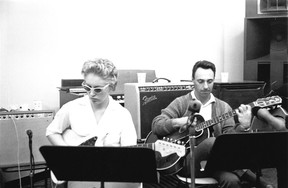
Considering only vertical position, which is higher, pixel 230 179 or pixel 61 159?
pixel 61 159

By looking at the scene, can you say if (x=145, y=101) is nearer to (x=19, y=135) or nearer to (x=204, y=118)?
(x=204, y=118)

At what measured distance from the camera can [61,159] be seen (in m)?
1.97

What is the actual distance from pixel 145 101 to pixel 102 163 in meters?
1.99

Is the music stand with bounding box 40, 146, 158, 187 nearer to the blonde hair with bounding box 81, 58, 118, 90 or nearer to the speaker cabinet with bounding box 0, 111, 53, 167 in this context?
the blonde hair with bounding box 81, 58, 118, 90

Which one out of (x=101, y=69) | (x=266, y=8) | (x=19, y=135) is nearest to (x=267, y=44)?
(x=266, y=8)

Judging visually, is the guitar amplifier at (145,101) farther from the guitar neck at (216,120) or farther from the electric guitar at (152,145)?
the electric guitar at (152,145)

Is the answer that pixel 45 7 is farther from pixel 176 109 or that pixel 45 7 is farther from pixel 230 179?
pixel 230 179

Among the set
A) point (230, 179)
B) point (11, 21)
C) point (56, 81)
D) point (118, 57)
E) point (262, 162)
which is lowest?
point (230, 179)

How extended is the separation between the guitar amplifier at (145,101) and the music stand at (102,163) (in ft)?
6.23

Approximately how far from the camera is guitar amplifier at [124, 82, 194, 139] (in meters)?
3.88

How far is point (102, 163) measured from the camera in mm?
1942

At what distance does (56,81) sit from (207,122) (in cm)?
256

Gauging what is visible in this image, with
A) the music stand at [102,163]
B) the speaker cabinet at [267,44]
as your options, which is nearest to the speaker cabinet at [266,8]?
the speaker cabinet at [267,44]

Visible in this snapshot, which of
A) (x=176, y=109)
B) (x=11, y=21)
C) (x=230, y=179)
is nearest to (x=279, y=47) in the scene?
(x=176, y=109)
